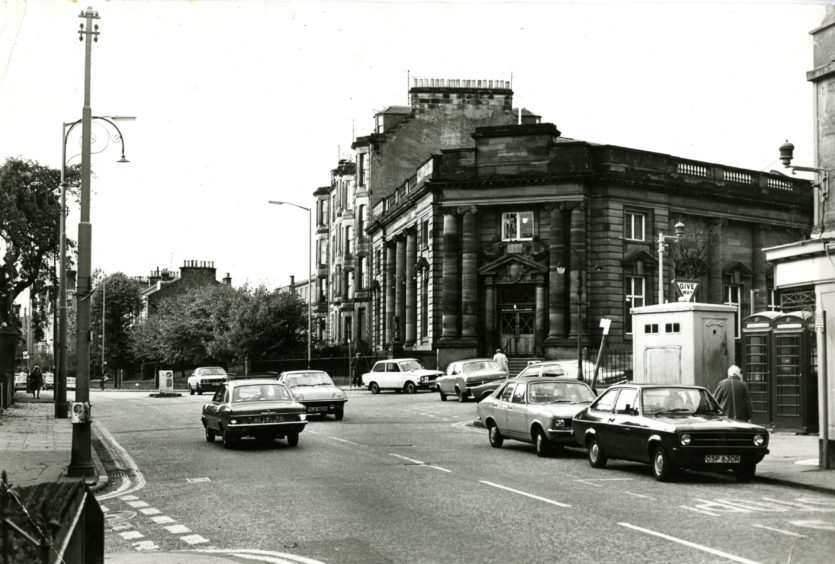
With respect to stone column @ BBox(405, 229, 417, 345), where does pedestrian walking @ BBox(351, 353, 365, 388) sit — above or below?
below

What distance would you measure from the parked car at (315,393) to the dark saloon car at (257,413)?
5.91 m

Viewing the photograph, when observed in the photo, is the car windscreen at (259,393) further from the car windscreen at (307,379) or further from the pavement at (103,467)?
the car windscreen at (307,379)

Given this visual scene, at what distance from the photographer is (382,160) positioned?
70938 millimetres

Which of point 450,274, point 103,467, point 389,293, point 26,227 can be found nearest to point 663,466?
point 103,467

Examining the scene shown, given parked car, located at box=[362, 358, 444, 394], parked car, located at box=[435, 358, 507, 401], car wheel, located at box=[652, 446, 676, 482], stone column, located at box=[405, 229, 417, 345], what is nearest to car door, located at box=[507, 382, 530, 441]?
car wheel, located at box=[652, 446, 676, 482]

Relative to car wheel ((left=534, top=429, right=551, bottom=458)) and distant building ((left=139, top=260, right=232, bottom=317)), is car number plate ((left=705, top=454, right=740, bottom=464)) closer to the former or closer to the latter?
car wheel ((left=534, top=429, right=551, bottom=458))

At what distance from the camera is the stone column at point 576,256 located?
168 ft

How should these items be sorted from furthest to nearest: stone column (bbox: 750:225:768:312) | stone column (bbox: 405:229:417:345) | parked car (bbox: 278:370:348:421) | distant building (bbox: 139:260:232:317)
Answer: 1. distant building (bbox: 139:260:232:317)
2. stone column (bbox: 405:229:417:345)
3. stone column (bbox: 750:225:768:312)
4. parked car (bbox: 278:370:348:421)

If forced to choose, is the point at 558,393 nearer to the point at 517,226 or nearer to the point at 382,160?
the point at 517,226

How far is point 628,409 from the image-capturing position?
53.8 feet

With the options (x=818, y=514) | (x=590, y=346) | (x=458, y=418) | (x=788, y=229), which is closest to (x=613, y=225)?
(x=590, y=346)

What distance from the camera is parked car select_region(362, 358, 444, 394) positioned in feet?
149

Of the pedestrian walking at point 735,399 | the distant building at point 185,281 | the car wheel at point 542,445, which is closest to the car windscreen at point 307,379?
the car wheel at point 542,445

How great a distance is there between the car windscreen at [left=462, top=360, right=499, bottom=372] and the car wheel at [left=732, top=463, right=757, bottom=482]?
70.7ft
